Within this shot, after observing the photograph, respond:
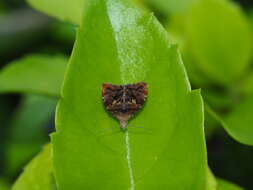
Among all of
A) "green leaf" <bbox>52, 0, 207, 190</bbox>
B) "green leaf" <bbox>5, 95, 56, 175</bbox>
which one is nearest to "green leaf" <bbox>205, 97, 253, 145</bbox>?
"green leaf" <bbox>52, 0, 207, 190</bbox>

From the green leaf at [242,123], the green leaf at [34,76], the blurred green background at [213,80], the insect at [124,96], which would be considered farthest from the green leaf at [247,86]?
the insect at [124,96]

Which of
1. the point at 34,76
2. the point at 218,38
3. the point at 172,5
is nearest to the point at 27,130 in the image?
the point at 34,76

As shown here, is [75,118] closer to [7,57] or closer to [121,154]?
[121,154]

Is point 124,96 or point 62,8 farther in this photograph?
point 62,8

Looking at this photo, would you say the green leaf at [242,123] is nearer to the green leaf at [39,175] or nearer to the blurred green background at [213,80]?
the blurred green background at [213,80]

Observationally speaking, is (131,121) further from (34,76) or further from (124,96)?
(34,76)

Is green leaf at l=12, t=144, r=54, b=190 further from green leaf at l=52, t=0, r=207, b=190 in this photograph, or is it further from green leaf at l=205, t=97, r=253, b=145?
green leaf at l=205, t=97, r=253, b=145

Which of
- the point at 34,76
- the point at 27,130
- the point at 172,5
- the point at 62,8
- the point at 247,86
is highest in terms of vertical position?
the point at 62,8
